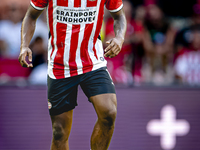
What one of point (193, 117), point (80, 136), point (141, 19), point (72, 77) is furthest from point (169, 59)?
point (72, 77)

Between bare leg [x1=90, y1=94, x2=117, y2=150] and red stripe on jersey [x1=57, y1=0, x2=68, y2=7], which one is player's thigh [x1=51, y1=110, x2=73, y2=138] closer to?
bare leg [x1=90, y1=94, x2=117, y2=150]

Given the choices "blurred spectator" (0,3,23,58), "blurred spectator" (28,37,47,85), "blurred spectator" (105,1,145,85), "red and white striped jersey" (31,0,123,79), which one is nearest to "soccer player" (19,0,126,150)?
"red and white striped jersey" (31,0,123,79)

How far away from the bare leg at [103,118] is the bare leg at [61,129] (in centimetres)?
35

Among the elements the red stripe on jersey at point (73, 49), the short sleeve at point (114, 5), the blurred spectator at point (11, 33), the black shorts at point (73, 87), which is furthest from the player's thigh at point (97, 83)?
the blurred spectator at point (11, 33)

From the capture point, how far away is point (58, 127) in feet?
11.6

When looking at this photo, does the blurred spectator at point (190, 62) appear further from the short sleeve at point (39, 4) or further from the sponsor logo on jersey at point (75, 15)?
the short sleeve at point (39, 4)

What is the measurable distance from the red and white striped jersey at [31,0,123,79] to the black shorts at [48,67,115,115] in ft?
0.20

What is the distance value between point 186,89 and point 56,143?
2679 mm

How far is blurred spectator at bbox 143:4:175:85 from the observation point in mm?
6323

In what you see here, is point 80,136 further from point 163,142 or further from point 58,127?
point 58,127

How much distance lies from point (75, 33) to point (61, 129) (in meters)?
1.01

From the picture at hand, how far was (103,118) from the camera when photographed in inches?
128

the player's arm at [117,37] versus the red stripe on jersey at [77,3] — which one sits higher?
the red stripe on jersey at [77,3]

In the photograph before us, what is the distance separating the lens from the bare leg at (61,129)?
354 centimetres
